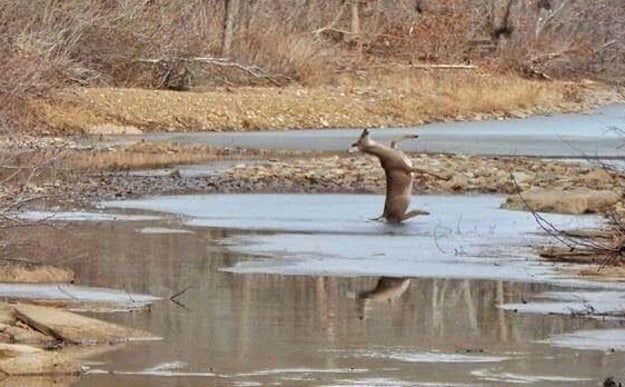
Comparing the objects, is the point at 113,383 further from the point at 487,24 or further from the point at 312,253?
the point at 487,24

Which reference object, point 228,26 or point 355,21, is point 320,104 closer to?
point 228,26

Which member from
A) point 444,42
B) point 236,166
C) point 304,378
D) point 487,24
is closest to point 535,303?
point 304,378

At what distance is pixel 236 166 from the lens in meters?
29.0

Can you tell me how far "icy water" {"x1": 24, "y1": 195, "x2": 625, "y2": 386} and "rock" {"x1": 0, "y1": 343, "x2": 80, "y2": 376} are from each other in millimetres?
179

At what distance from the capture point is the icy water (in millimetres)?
10938

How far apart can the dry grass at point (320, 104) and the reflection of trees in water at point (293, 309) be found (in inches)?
834

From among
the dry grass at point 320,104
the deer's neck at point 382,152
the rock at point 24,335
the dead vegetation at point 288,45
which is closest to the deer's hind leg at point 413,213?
the deer's neck at point 382,152

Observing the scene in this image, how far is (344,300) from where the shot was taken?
14102 mm

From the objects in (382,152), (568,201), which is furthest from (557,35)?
(382,152)

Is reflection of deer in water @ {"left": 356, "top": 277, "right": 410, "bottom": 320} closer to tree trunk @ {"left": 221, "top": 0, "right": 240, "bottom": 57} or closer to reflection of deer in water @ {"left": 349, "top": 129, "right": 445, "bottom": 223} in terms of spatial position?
reflection of deer in water @ {"left": 349, "top": 129, "right": 445, "bottom": 223}

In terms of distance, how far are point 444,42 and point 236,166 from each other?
3260 cm

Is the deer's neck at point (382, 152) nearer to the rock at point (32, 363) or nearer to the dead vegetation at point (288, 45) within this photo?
the dead vegetation at point (288, 45)

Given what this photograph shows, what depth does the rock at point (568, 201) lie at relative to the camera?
851 inches

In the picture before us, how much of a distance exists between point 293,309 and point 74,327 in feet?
7.14
